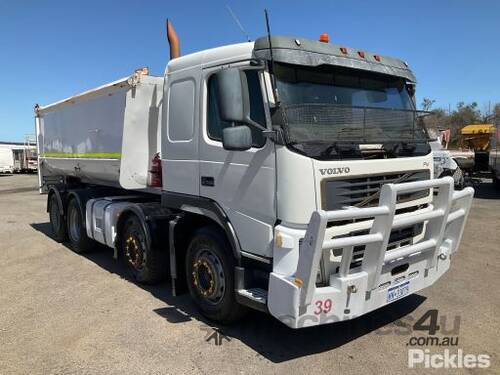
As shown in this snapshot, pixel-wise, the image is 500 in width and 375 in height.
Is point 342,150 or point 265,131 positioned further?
point 342,150

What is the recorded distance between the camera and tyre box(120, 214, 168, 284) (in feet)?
18.5

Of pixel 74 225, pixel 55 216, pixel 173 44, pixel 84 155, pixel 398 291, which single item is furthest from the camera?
pixel 55 216

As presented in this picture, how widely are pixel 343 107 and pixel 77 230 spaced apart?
19.4 feet

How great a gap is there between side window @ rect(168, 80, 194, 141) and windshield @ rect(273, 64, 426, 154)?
1243mm

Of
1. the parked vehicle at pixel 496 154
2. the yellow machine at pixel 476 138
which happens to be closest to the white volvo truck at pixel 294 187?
the parked vehicle at pixel 496 154

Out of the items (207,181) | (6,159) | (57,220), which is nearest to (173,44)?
(207,181)

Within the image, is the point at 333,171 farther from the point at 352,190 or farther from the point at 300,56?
the point at 300,56

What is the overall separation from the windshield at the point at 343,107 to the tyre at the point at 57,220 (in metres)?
6.31

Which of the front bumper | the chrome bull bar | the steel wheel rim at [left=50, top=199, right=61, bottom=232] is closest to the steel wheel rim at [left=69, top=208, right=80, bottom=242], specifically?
the steel wheel rim at [left=50, top=199, right=61, bottom=232]

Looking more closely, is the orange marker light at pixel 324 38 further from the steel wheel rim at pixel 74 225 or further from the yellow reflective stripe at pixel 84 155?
the steel wheel rim at pixel 74 225

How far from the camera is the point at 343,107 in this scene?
4.05m

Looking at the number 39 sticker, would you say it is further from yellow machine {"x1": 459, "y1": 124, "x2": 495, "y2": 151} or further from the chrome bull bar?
yellow machine {"x1": 459, "y1": 124, "x2": 495, "y2": 151}

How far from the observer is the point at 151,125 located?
588cm

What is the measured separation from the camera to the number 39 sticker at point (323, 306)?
355 centimetres
